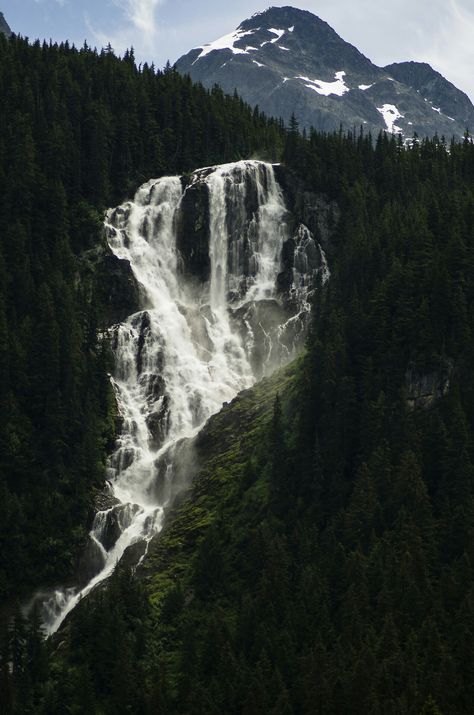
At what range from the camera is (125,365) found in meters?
172

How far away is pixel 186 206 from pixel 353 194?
20.6m

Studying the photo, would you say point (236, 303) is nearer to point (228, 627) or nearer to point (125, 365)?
point (125, 365)

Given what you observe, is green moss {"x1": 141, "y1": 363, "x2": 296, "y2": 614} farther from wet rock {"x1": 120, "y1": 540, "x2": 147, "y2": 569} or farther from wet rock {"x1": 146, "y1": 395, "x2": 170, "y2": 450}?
wet rock {"x1": 146, "y1": 395, "x2": 170, "y2": 450}

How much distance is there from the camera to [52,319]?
163 metres

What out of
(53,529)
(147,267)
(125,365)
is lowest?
(53,529)

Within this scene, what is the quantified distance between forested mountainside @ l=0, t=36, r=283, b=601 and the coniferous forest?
0.89 ft

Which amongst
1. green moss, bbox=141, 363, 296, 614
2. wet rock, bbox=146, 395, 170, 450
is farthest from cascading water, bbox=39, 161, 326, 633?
green moss, bbox=141, 363, 296, 614

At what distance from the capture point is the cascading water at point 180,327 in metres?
154

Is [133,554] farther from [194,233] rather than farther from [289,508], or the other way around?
[194,233]

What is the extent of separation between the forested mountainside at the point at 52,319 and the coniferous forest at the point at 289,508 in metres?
0.27

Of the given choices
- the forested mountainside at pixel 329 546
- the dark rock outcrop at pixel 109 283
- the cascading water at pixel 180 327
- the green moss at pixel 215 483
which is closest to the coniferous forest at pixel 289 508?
the forested mountainside at pixel 329 546

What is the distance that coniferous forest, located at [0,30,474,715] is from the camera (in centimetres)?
11912

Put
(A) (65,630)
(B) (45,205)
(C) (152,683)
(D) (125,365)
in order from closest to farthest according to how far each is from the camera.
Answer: (C) (152,683), (A) (65,630), (D) (125,365), (B) (45,205)

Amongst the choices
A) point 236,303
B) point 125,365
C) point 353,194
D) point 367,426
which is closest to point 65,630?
point 367,426
